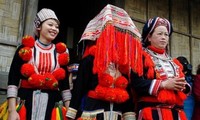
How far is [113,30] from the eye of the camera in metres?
2.67

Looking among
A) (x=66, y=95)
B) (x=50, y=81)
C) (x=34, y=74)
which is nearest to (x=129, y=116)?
(x=66, y=95)

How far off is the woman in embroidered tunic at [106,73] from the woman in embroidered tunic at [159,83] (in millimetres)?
117

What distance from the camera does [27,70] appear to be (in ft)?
8.64

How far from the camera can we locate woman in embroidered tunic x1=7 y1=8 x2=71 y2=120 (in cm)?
262

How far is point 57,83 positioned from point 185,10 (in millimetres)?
3764

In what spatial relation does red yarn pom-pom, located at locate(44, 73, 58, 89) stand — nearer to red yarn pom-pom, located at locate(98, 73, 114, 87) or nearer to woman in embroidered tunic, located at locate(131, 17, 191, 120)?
red yarn pom-pom, located at locate(98, 73, 114, 87)

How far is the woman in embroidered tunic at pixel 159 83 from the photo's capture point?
264cm

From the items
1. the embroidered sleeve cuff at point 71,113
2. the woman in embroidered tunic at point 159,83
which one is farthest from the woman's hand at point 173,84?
the embroidered sleeve cuff at point 71,113

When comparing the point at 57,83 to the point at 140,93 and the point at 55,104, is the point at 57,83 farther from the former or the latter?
the point at 140,93

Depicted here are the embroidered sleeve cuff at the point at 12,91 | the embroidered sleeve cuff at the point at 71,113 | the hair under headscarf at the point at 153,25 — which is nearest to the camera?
the embroidered sleeve cuff at the point at 71,113

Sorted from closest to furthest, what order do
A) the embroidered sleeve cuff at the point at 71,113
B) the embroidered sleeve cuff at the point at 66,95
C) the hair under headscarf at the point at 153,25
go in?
the embroidered sleeve cuff at the point at 71,113 < the embroidered sleeve cuff at the point at 66,95 < the hair under headscarf at the point at 153,25

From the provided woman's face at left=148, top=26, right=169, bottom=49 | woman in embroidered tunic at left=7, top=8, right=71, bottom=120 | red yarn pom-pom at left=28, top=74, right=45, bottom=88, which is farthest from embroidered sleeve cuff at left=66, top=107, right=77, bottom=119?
woman's face at left=148, top=26, right=169, bottom=49

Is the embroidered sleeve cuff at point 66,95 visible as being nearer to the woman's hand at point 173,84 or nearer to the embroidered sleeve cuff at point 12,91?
the embroidered sleeve cuff at point 12,91

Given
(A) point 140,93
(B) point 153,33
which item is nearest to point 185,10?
(B) point 153,33
